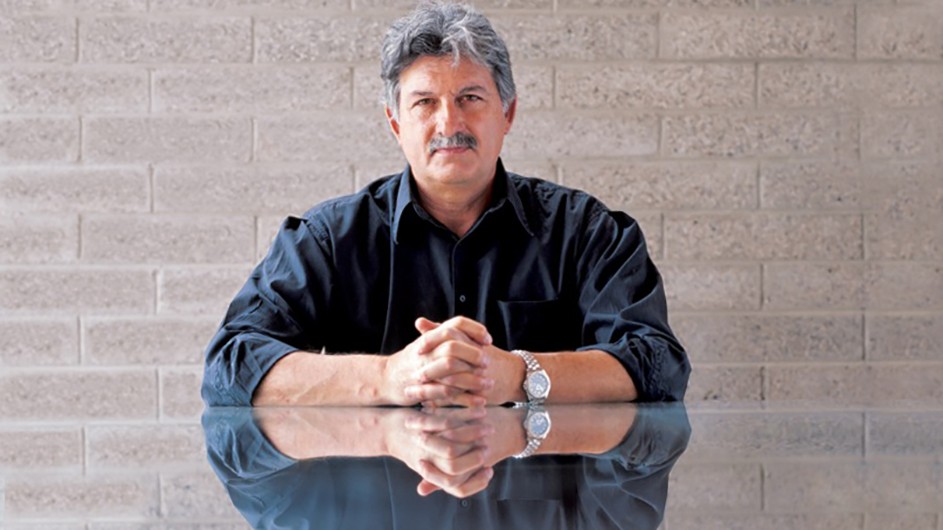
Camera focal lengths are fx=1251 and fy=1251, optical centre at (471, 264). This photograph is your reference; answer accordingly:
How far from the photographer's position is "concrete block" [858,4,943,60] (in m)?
3.40

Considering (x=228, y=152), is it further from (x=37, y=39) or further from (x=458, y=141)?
(x=458, y=141)

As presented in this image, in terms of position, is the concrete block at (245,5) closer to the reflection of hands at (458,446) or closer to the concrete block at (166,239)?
the concrete block at (166,239)

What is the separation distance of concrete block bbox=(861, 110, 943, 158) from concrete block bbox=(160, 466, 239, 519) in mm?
2807

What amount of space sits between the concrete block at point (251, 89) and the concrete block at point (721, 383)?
119 centimetres

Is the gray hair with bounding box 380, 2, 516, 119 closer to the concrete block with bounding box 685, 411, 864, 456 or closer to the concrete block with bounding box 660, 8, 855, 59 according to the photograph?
the concrete block with bounding box 685, 411, 864, 456

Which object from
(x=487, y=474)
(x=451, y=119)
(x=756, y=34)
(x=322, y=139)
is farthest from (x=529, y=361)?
(x=756, y=34)

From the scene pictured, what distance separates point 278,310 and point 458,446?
1.15 m

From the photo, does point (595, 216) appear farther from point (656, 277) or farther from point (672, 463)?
point (672, 463)

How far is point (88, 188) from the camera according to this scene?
333 centimetres

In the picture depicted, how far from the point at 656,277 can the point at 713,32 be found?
138 centimetres

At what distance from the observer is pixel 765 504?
74 cm

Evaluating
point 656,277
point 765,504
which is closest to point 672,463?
point 765,504

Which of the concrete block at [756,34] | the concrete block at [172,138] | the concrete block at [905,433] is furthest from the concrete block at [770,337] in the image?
the concrete block at [905,433]

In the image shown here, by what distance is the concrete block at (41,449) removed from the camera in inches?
39.9
